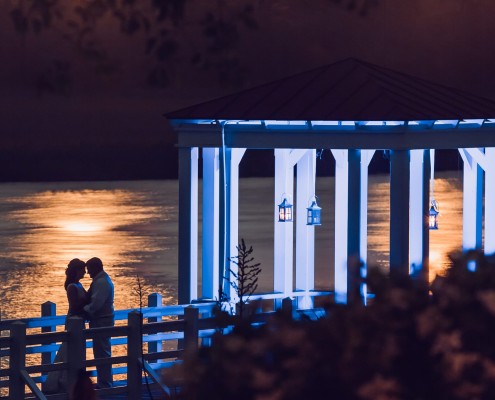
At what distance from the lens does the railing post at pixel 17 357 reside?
33.7 feet

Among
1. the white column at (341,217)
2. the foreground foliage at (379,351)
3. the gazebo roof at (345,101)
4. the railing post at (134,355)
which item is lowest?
the railing post at (134,355)

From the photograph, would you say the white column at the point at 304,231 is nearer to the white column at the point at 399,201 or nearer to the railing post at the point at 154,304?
the railing post at the point at 154,304

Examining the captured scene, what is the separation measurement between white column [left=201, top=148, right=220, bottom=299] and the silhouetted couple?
156 cm

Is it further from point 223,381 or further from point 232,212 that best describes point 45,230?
point 223,381

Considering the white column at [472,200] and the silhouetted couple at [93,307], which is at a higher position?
the white column at [472,200]

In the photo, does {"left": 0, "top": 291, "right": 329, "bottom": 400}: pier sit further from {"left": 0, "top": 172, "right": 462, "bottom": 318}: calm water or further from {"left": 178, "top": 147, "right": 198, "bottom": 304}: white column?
{"left": 0, "top": 172, "right": 462, "bottom": 318}: calm water

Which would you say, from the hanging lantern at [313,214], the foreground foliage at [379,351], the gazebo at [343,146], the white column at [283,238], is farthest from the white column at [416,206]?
the foreground foliage at [379,351]

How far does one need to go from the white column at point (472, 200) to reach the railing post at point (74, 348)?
15.9 ft

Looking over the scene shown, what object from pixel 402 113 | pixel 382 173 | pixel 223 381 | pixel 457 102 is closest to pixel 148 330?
pixel 402 113

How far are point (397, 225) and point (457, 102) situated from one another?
160 centimetres

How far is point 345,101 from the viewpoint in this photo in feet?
44.0

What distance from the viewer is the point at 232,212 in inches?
534

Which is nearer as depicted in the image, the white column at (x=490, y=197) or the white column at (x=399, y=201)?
the white column at (x=399, y=201)

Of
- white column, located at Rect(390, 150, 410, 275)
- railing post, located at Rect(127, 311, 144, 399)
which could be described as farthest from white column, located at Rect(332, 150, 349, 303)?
railing post, located at Rect(127, 311, 144, 399)
